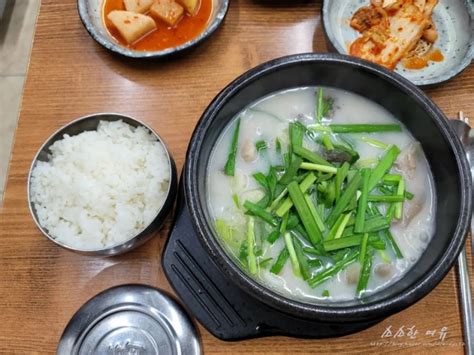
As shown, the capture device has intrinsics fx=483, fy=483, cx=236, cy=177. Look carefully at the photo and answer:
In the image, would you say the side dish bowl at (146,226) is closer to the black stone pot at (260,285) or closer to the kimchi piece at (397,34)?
the black stone pot at (260,285)

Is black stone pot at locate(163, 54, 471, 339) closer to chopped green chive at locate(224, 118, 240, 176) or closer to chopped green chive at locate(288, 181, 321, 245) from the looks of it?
chopped green chive at locate(224, 118, 240, 176)

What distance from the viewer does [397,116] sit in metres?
1.46

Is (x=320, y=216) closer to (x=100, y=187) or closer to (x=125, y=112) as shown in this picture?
(x=100, y=187)

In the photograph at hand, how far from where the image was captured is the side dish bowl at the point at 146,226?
140 cm

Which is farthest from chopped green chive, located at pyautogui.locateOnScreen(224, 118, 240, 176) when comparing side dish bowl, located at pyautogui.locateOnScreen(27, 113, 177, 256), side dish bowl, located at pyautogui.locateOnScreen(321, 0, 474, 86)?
side dish bowl, located at pyautogui.locateOnScreen(321, 0, 474, 86)

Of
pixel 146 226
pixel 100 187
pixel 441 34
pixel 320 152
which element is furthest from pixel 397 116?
pixel 100 187

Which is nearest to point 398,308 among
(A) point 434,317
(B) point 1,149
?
(A) point 434,317

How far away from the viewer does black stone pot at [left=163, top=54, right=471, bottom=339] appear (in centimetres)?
112

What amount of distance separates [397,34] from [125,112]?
1.06 metres

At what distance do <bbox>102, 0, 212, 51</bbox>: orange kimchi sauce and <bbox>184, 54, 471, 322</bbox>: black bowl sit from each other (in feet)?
2.03

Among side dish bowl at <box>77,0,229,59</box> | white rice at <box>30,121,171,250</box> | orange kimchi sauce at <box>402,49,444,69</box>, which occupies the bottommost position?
Result: white rice at <box>30,121,171,250</box>

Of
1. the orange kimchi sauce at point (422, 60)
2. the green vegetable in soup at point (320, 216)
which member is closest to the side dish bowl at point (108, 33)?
the green vegetable in soup at point (320, 216)

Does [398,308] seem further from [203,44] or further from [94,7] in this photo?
[94,7]

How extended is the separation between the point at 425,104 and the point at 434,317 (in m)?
0.66
